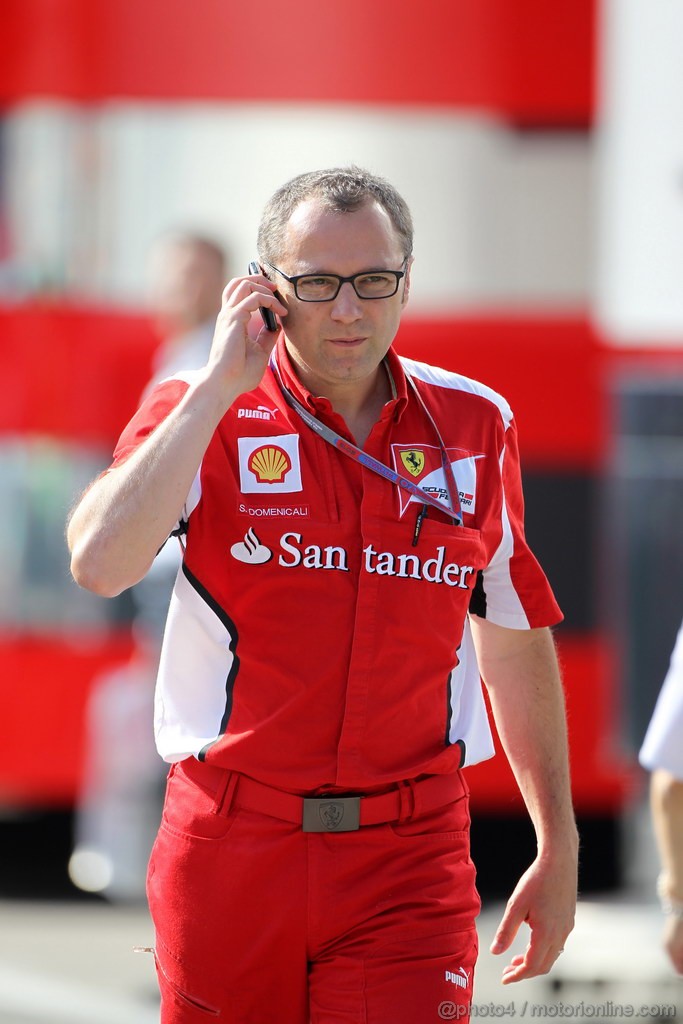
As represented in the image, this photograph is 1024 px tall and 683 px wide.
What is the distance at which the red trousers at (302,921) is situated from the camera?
96.1 inches

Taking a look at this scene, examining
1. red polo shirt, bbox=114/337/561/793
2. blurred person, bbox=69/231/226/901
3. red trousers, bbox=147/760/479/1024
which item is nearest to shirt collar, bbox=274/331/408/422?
red polo shirt, bbox=114/337/561/793

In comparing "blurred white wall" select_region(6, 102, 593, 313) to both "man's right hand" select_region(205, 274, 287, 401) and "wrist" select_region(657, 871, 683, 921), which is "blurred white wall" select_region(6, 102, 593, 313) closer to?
"wrist" select_region(657, 871, 683, 921)

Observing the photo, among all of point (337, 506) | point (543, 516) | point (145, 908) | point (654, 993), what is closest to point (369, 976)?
point (337, 506)

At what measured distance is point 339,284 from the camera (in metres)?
2.48

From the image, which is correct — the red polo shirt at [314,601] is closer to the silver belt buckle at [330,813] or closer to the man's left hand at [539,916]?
the silver belt buckle at [330,813]

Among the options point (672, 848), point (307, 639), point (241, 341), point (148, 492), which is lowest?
point (672, 848)

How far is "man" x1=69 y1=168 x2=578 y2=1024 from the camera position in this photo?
8.02 ft

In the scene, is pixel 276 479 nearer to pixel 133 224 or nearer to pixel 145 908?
pixel 133 224

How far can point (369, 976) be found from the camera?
7.98 feet

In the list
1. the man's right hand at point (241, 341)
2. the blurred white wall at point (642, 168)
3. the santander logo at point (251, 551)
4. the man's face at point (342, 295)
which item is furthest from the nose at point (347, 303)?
the blurred white wall at point (642, 168)

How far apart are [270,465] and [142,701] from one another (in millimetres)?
3244

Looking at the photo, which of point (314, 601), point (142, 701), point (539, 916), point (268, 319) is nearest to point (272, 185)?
point (142, 701)

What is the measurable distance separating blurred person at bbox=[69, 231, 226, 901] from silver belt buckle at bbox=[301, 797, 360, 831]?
281 cm

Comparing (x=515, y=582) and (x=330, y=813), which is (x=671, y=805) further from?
(x=330, y=813)
